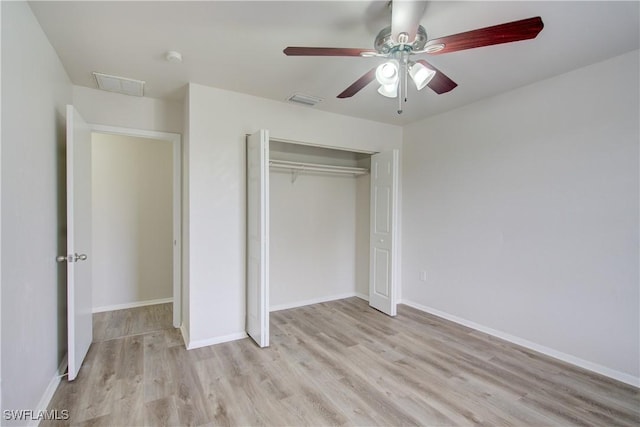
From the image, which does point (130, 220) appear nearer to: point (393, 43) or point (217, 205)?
point (217, 205)

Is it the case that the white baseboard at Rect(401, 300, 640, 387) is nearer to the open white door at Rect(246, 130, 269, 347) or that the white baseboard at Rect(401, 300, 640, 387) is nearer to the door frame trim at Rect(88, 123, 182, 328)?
the open white door at Rect(246, 130, 269, 347)

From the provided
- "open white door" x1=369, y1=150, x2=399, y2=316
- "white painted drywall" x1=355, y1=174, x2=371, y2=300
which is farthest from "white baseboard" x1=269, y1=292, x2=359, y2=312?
"open white door" x1=369, y1=150, x2=399, y2=316

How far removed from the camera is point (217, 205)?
3.02 meters

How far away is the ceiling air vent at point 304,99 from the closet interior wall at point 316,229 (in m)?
0.75

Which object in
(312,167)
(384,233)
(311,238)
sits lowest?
(311,238)

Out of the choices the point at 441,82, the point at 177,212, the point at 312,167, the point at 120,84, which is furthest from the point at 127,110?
the point at 441,82

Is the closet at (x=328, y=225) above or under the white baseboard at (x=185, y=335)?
above

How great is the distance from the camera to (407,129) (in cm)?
428

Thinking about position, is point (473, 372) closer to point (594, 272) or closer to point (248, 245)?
point (594, 272)

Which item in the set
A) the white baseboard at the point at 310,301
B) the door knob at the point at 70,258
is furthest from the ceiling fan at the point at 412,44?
the white baseboard at the point at 310,301

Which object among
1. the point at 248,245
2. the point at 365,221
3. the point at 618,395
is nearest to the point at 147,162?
the point at 248,245

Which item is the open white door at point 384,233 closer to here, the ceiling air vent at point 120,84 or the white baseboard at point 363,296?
the white baseboard at point 363,296

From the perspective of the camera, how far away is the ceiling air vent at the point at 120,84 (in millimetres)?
A: 2719

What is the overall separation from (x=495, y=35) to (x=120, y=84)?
303 cm
